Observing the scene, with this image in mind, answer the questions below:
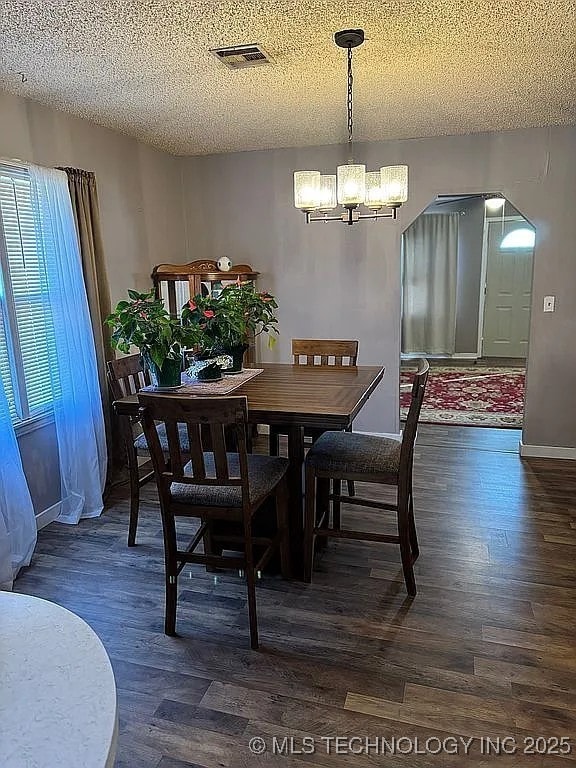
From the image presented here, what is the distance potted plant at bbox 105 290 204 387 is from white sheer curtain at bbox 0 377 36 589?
741mm

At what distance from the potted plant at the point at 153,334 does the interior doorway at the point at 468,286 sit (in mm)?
5568

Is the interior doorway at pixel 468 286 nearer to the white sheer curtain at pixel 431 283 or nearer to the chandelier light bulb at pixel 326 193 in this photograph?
the white sheer curtain at pixel 431 283

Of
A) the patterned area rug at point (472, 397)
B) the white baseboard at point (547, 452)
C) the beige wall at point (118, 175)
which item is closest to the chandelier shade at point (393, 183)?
the beige wall at point (118, 175)

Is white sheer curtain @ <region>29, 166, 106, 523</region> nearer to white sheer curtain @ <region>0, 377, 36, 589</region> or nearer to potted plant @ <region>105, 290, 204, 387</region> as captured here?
white sheer curtain @ <region>0, 377, 36, 589</region>

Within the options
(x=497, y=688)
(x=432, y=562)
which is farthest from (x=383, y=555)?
(x=497, y=688)

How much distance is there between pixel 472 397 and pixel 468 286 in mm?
2730

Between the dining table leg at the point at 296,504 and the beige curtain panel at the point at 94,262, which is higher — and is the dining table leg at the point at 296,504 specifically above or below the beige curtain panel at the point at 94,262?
below

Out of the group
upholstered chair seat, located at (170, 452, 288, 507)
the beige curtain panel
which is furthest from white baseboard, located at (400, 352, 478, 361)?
upholstered chair seat, located at (170, 452, 288, 507)

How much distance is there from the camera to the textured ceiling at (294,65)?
83.8 inches

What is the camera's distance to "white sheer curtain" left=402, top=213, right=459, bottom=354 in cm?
820

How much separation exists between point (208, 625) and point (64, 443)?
157cm

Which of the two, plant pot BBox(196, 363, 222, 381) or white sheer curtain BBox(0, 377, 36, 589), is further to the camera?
plant pot BBox(196, 363, 222, 381)

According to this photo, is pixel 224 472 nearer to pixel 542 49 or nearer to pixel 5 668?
pixel 5 668

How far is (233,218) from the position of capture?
4770 mm
